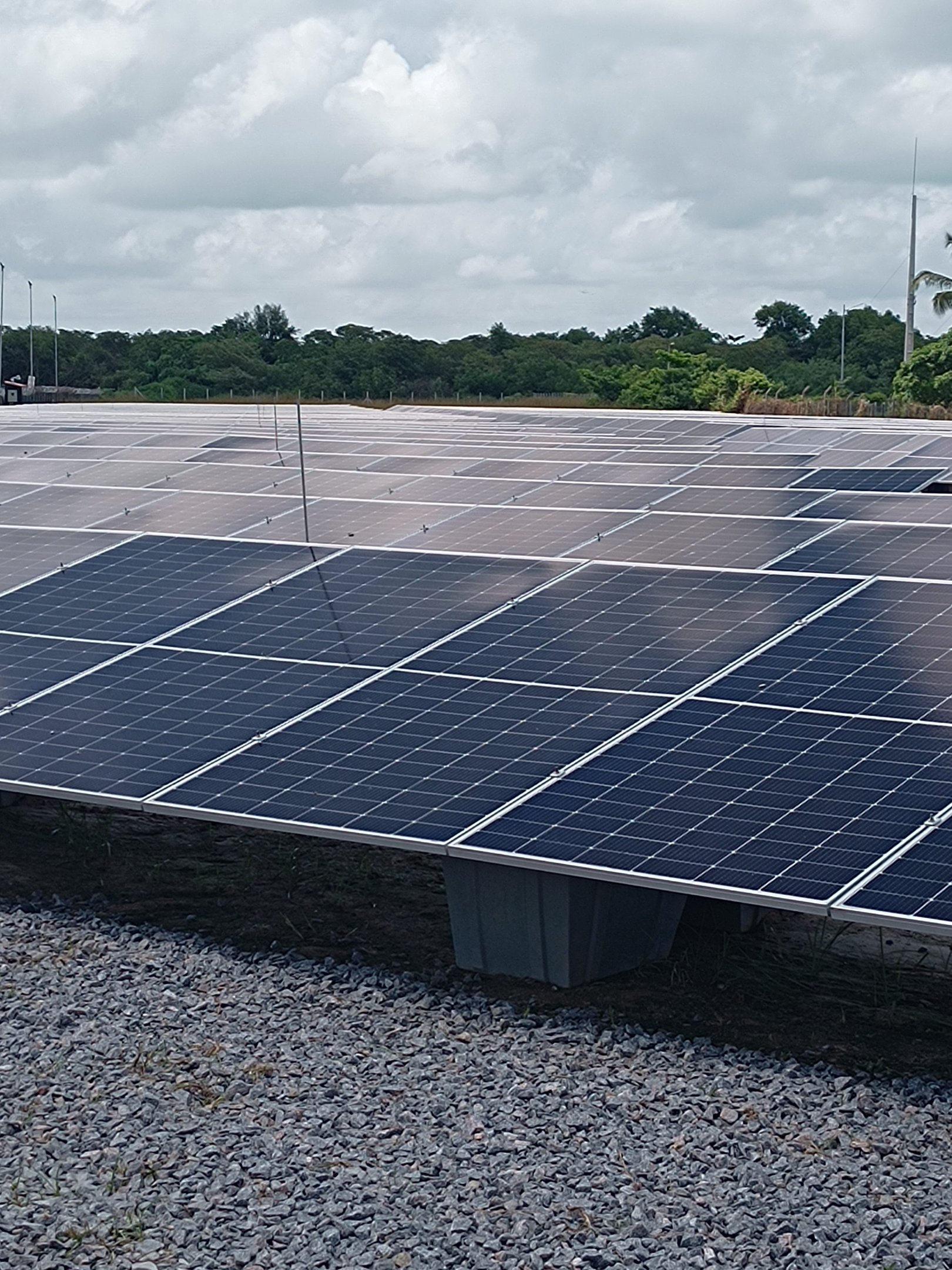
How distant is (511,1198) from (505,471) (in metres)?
22.5

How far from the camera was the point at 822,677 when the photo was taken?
52.6 ft

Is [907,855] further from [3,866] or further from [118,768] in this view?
[3,866]

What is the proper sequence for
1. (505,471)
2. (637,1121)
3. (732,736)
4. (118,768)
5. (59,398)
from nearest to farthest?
1. (637,1121)
2. (732,736)
3. (118,768)
4. (505,471)
5. (59,398)

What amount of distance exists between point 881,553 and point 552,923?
877 centimetres

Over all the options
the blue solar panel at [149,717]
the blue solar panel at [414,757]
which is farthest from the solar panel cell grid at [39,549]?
the blue solar panel at [414,757]

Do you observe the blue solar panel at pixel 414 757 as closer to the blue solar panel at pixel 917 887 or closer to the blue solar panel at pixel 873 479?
the blue solar panel at pixel 917 887

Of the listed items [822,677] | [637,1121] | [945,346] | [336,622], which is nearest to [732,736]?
[822,677]

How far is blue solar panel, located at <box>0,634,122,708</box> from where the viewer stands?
18.3 m

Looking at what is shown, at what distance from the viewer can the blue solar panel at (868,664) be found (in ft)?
50.6

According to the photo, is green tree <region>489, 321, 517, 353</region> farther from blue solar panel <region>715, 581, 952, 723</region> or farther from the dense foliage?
blue solar panel <region>715, 581, 952, 723</region>

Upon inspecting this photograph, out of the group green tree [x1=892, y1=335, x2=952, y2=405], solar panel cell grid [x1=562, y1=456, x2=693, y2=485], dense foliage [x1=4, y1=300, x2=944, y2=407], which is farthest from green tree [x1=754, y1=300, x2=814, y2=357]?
solar panel cell grid [x1=562, y1=456, x2=693, y2=485]

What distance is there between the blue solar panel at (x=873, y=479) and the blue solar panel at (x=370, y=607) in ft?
36.7

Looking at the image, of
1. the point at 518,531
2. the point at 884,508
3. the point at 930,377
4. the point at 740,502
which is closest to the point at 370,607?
the point at 518,531

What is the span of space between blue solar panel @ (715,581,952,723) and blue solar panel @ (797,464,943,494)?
12.7 metres
